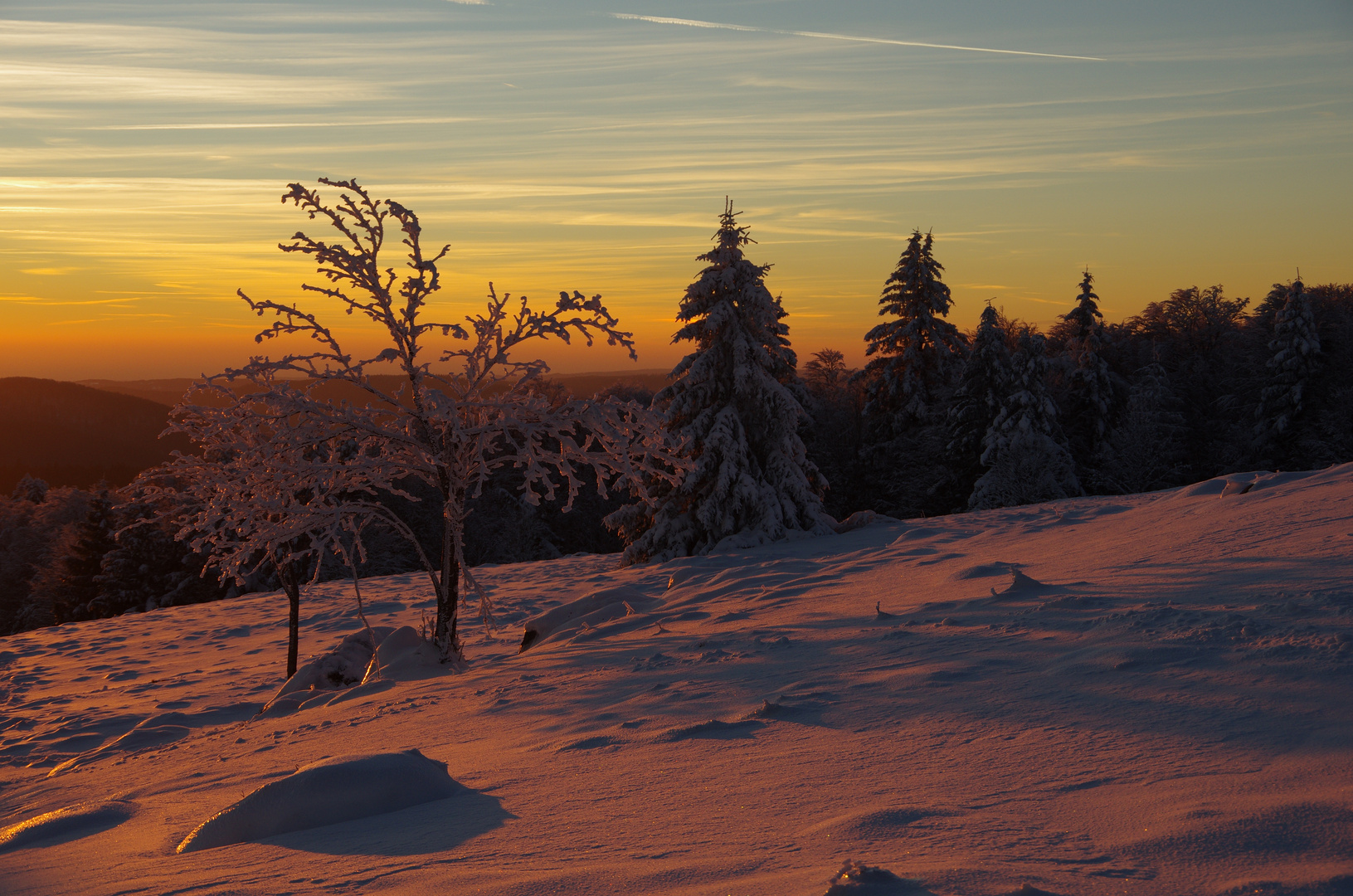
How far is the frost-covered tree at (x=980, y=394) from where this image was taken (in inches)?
1423

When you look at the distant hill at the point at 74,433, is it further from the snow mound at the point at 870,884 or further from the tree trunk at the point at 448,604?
the snow mound at the point at 870,884

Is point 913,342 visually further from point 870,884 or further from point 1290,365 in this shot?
point 870,884

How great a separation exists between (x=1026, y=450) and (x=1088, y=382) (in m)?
8.82

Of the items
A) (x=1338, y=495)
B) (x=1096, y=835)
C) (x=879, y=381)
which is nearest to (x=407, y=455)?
(x=1096, y=835)

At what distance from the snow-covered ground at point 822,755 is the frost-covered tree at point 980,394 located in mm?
26327

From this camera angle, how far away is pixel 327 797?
4.27 meters

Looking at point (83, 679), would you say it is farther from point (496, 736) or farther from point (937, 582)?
point (937, 582)

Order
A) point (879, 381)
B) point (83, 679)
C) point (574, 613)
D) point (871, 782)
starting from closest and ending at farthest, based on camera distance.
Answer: point (871, 782)
point (574, 613)
point (83, 679)
point (879, 381)

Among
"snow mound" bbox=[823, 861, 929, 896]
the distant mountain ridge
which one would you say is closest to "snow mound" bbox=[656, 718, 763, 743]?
"snow mound" bbox=[823, 861, 929, 896]

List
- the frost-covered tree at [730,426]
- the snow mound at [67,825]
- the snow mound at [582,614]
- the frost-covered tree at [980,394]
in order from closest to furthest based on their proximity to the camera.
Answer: the snow mound at [67,825]
the snow mound at [582,614]
the frost-covered tree at [730,426]
the frost-covered tree at [980,394]

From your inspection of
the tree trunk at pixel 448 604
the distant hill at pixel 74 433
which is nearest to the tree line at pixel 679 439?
the tree trunk at pixel 448 604

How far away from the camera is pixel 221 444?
958 cm

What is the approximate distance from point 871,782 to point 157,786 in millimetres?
4913

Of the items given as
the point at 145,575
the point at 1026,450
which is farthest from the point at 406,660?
the point at 145,575
